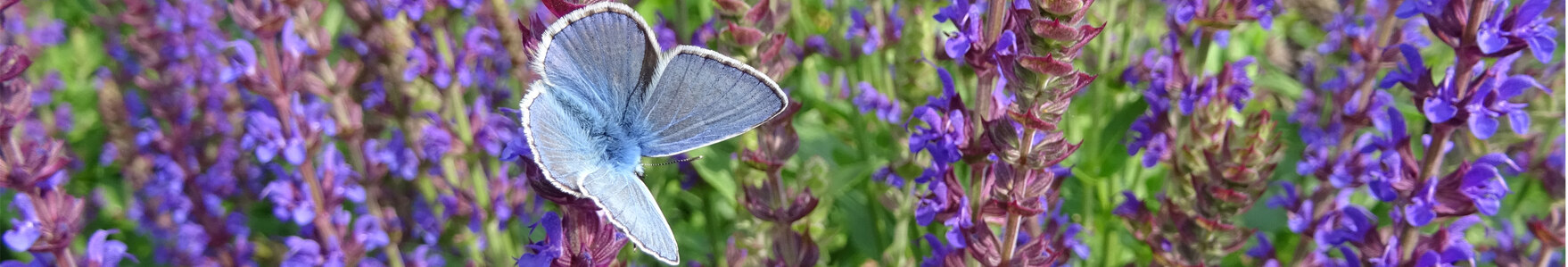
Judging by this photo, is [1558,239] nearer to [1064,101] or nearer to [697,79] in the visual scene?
[1064,101]

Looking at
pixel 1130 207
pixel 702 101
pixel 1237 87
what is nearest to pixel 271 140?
pixel 702 101

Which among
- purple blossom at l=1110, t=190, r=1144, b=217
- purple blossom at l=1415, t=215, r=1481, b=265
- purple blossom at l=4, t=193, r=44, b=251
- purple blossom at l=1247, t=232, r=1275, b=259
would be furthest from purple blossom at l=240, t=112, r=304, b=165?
purple blossom at l=1415, t=215, r=1481, b=265

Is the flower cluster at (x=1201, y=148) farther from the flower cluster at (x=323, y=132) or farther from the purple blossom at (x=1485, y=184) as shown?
the flower cluster at (x=323, y=132)

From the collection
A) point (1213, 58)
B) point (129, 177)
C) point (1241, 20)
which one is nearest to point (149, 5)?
point (129, 177)

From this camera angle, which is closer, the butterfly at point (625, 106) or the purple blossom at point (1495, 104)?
the butterfly at point (625, 106)

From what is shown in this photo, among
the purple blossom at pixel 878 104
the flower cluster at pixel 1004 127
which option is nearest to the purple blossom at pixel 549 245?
the flower cluster at pixel 1004 127

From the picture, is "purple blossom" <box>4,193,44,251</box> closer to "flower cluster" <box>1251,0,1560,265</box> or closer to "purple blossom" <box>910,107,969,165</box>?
"purple blossom" <box>910,107,969,165</box>
